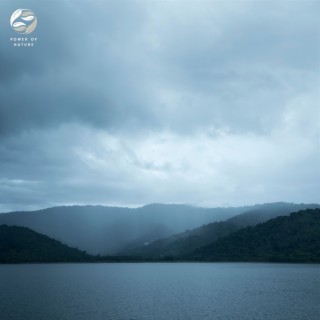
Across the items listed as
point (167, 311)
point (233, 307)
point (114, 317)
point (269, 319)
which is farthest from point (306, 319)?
point (114, 317)

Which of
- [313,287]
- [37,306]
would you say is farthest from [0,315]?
[313,287]

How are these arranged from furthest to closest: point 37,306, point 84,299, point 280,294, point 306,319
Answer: point 280,294
point 84,299
point 37,306
point 306,319

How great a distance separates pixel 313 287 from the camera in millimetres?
133125

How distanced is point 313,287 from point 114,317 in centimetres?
7978

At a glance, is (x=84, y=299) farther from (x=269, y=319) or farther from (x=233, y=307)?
(x=269, y=319)

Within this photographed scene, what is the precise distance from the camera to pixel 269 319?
78.8 m

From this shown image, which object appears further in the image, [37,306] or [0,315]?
[37,306]

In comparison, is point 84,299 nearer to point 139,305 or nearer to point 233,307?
point 139,305

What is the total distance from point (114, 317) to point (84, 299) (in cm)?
3050

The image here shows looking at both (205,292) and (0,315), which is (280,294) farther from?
(0,315)

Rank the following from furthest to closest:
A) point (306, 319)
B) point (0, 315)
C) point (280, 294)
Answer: point (280, 294), point (0, 315), point (306, 319)

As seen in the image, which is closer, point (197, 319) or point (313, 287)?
point (197, 319)

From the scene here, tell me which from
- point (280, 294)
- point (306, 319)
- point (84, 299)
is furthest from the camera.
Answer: point (280, 294)

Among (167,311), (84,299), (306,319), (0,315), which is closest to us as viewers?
(306,319)
